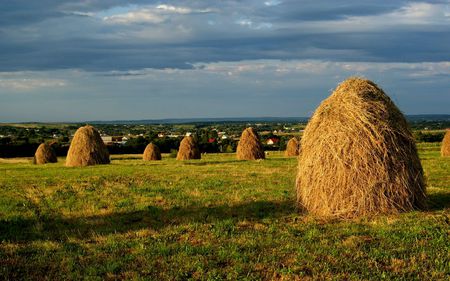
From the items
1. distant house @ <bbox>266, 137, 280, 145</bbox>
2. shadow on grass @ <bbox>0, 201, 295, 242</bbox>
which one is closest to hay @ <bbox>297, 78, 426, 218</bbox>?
shadow on grass @ <bbox>0, 201, 295, 242</bbox>

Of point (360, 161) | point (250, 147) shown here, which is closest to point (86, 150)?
point (250, 147)

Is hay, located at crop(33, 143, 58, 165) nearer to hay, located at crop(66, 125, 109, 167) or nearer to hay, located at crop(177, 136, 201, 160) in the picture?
hay, located at crop(66, 125, 109, 167)

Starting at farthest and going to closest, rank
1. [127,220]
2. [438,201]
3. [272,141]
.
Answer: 1. [272,141]
2. [438,201]
3. [127,220]

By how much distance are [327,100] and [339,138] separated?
1.43 metres

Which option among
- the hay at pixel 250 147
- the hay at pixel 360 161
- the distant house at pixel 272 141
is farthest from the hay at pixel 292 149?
the hay at pixel 360 161

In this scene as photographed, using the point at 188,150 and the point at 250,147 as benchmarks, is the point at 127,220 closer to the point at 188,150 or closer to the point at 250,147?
the point at 250,147

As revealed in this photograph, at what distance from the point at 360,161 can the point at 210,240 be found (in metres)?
4.34

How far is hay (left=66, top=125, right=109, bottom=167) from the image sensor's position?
3691cm

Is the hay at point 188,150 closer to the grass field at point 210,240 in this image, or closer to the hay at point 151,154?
the hay at point 151,154

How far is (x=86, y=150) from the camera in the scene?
37219 mm

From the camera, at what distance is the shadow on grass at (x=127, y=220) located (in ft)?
34.5

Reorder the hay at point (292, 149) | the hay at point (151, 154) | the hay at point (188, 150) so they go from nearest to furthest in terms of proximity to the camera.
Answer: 1. the hay at point (188, 150)
2. the hay at point (151, 154)
3. the hay at point (292, 149)

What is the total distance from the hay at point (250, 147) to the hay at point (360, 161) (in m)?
30.4

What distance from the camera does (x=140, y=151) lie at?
7188 centimetres
